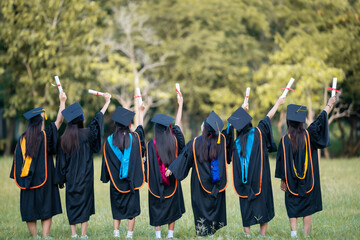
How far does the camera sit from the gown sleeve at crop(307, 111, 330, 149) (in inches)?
310

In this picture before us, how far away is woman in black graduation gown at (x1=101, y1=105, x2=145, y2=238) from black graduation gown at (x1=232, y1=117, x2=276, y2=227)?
1620mm

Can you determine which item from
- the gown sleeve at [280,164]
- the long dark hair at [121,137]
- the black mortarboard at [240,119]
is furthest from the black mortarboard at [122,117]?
the gown sleeve at [280,164]

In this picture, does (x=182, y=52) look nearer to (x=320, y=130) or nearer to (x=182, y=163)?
(x=182, y=163)

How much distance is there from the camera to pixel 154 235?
8602 millimetres

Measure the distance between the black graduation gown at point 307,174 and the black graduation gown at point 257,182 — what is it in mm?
283

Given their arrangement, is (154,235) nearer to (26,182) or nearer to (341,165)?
(26,182)

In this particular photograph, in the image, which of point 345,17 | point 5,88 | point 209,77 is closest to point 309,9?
point 345,17

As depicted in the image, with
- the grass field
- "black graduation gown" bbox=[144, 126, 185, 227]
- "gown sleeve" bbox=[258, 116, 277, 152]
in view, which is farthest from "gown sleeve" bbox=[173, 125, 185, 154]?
the grass field

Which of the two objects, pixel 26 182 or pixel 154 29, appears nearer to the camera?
pixel 26 182

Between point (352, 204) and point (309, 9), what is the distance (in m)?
16.9

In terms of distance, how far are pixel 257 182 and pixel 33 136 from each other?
3662 mm

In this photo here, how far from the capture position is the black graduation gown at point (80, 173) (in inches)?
320

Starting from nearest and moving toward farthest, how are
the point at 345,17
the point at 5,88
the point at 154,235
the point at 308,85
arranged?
the point at 154,235
the point at 308,85
the point at 345,17
the point at 5,88

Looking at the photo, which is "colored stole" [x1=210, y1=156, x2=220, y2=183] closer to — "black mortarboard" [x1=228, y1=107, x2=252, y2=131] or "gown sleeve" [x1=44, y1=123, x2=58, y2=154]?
"black mortarboard" [x1=228, y1=107, x2=252, y2=131]
